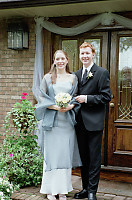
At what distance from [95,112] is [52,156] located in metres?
0.84

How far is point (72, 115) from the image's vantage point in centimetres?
380

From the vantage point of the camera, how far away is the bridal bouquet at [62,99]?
3547 millimetres

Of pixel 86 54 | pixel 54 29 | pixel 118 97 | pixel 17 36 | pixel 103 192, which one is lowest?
pixel 103 192

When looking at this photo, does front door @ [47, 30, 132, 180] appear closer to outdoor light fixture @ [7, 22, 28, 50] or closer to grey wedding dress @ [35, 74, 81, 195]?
outdoor light fixture @ [7, 22, 28, 50]

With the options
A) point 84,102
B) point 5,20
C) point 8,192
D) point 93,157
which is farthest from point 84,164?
point 5,20

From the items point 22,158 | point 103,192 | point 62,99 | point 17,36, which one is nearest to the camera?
point 62,99

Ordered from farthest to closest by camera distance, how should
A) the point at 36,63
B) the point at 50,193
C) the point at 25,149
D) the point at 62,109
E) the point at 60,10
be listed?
the point at 36,63 → the point at 60,10 → the point at 25,149 → the point at 50,193 → the point at 62,109

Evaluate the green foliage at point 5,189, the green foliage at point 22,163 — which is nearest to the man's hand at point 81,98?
the green foliage at point 22,163

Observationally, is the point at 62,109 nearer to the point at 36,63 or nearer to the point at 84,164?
the point at 84,164

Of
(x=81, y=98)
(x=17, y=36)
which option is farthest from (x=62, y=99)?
(x=17, y=36)

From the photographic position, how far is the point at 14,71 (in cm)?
558

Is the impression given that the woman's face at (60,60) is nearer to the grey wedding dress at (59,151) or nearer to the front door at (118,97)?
the grey wedding dress at (59,151)

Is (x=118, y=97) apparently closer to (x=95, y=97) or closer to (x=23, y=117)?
(x=95, y=97)

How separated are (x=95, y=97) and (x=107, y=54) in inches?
67.7
